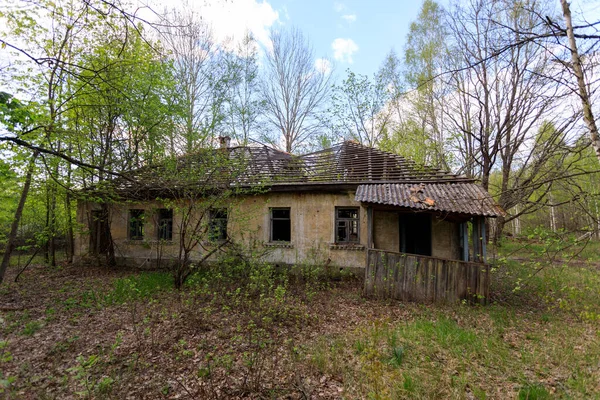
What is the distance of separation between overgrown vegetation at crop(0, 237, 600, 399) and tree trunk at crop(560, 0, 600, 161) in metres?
1.63

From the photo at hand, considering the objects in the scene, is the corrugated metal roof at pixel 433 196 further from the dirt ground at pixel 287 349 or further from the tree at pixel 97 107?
the tree at pixel 97 107

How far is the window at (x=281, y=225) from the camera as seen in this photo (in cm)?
1180

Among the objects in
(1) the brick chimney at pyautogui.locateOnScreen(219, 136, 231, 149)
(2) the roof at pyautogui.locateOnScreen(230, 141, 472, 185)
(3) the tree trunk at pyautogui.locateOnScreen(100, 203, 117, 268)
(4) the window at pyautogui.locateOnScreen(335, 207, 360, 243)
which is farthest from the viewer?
(1) the brick chimney at pyautogui.locateOnScreen(219, 136, 231, 149)

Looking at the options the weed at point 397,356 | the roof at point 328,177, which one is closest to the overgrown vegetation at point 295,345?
the weed at point 397,356

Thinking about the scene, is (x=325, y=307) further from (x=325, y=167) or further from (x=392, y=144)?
(x=392, y=144)

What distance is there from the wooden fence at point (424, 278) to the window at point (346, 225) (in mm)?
2890

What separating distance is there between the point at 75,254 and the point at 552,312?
18573 millimetres

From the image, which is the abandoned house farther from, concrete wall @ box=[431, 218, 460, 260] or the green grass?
the green grass

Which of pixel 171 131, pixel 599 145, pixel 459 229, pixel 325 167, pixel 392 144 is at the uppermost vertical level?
pixel 392 144

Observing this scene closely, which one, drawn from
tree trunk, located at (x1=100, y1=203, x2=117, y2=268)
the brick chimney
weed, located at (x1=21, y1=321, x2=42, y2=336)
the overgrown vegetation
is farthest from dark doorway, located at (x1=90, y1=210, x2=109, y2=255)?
weed, located at (x1=21, y1=321, x2=42, y2=336)

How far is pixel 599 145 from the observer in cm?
389

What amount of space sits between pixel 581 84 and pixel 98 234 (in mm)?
16246

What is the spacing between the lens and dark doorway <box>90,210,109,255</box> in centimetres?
1289

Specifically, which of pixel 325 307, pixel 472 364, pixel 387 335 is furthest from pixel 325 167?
pixel 472 364
